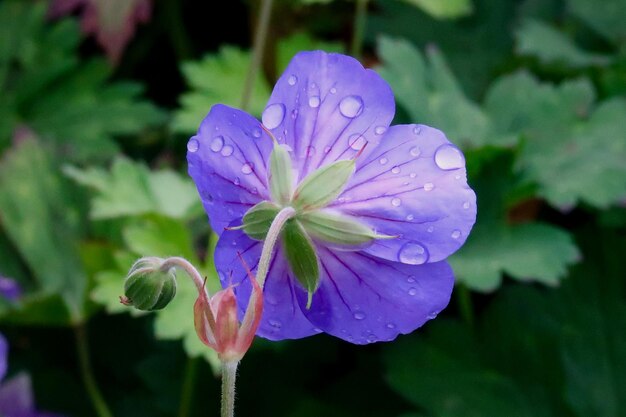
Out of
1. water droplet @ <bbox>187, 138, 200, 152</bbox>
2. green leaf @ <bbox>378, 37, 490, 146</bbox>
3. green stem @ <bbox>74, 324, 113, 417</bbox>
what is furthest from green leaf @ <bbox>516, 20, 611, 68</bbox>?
water droplet @ <bbox>187, 138, 200, 152</bbox>

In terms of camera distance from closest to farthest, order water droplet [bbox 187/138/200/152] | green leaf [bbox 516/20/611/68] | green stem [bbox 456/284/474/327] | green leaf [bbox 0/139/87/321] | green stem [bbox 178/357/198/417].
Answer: water droplet [bbox 187/138/200/152] → green stem [bbox 178/357/198/417] → green stem [bbox 456/284/474/327] → green leaf [bbox 0/139/87/321] → green leaf [bbox 516/20/611/68]

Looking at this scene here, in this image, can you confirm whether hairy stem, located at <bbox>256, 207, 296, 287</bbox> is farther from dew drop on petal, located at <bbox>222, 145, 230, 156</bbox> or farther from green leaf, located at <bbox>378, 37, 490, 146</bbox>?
green leaf, located at <bbox>378, 37, 490, 146</bbox>

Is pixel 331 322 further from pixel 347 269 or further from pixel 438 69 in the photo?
pixel 438 69

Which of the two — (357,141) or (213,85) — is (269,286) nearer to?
(357,141)

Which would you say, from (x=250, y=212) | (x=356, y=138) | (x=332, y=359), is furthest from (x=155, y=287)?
(x=332, y=359)

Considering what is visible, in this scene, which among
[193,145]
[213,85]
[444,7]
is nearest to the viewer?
[193,145]

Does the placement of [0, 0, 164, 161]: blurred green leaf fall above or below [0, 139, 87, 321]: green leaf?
above

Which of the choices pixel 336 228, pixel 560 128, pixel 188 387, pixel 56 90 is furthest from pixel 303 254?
pixel 56 90
